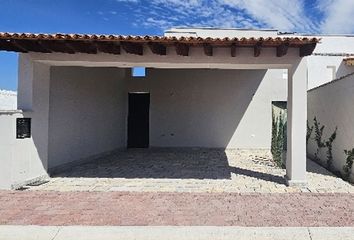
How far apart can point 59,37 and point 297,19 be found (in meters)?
15.4

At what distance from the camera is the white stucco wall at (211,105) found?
1524 cm

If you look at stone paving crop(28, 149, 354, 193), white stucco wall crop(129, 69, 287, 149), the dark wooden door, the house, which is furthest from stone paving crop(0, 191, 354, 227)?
the dark wooden door

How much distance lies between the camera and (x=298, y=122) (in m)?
7.95

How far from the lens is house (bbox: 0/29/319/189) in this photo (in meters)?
7.45

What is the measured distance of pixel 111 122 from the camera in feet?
44.5

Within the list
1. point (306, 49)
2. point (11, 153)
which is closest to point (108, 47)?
point (11, 153)

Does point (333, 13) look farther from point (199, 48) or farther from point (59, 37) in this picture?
Answer: point (59, 37)

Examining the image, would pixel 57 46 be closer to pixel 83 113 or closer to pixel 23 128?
pixel 23 128

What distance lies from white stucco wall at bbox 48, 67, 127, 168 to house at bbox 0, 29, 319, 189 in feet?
0.10

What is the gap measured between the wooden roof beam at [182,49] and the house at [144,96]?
24mm

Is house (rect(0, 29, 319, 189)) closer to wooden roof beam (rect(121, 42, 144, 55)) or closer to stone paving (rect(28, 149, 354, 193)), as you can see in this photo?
wooden roof beam (rect(121, 42, 144, 55))

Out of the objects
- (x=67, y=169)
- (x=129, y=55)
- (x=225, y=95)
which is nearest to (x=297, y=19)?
(x=225, y=95)
